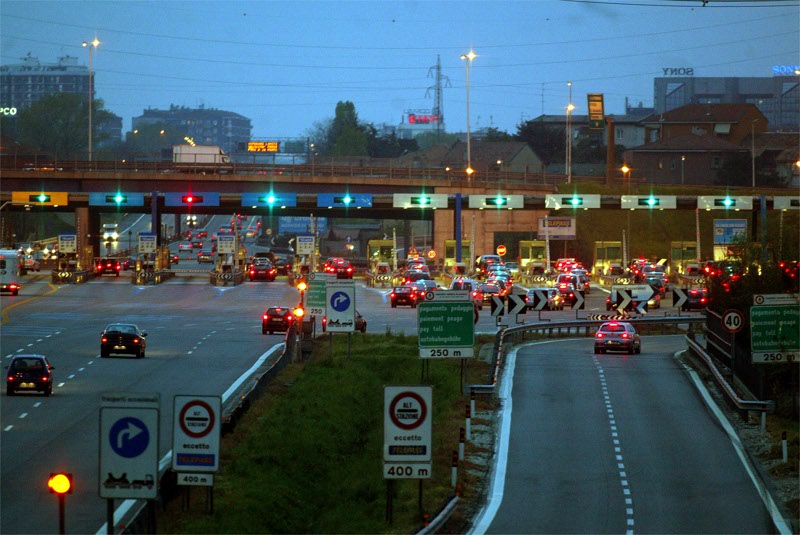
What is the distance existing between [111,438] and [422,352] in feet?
57.6

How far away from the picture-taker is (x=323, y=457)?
1117 inches

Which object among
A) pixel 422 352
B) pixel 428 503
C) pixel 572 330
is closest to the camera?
pixel 428 503

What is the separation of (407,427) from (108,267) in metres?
80.0

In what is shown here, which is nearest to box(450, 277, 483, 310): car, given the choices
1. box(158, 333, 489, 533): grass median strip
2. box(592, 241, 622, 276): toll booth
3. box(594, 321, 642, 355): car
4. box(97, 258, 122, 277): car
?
box(594, 321, 642, 355): car

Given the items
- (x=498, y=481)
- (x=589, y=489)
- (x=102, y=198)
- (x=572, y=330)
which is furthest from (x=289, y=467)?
(x=102, y=198)

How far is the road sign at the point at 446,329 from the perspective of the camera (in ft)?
106

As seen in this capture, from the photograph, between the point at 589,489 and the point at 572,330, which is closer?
the point at 589,489

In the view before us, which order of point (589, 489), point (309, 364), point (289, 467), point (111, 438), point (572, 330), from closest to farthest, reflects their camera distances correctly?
point (111, 438) → point (589, 489) → point (289, 467) → point (309, 364) → point (572, 330)

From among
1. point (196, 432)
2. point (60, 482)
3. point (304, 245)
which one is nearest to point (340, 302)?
point (196, 432)

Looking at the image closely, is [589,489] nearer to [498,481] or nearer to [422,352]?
[498,481]

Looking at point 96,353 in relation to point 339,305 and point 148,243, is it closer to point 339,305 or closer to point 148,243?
point 339,305

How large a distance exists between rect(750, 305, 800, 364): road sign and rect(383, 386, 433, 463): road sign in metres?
11.0

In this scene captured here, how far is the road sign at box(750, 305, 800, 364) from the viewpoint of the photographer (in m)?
28.2

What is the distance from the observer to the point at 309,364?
135ft
